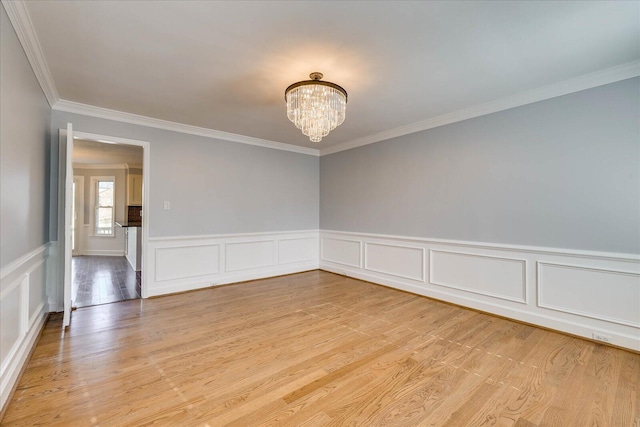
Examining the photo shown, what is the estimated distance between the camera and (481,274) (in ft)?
11.6

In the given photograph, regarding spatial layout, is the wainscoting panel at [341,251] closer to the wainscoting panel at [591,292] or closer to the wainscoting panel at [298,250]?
A: the wainscoting panel at [298,250]

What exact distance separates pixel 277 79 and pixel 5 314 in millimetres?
2662

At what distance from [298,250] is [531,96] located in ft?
13.6

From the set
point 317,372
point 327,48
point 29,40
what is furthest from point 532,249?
point 29,40

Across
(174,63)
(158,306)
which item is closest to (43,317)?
(158,306)

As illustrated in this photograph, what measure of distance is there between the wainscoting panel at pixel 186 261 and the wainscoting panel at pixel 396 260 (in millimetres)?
2492

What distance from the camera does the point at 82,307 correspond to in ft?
11.8

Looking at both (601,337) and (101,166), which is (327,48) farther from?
(101,166)

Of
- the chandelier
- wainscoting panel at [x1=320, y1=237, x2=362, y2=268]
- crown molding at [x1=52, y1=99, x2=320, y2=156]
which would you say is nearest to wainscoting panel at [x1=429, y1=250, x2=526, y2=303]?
wainscoting panel at [x1=320, y1=237, x2=362, y2=268]

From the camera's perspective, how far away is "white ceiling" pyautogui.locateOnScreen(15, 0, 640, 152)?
1.87 m

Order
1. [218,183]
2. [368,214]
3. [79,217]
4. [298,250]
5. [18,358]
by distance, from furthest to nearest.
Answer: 1. [79,217]
2. [298,250]
3. [368,214]
4. [218,183]
5. [18,358]

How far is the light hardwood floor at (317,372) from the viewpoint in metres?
1.75

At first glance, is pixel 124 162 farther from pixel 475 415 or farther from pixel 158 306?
pixel 475 415

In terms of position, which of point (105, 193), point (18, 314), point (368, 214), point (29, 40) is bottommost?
point (18, 314)
